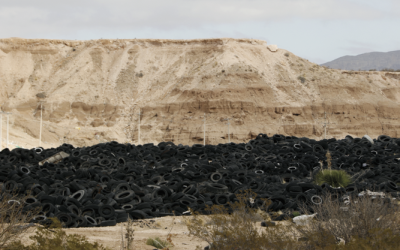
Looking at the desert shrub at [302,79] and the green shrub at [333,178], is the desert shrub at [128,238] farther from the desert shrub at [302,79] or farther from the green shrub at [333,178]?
the desert shrub at [302,79]

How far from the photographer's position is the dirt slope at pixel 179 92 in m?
54.8

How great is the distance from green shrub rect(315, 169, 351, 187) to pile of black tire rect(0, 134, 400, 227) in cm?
30

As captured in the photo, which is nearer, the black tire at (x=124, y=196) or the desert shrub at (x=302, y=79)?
the black tire at (x=124, y=196)

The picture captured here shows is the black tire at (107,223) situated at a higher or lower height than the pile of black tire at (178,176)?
lower

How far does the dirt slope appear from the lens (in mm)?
54812

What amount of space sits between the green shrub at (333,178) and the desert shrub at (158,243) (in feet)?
23.8

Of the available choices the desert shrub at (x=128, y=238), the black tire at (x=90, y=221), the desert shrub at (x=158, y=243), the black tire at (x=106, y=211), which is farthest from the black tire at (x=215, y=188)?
the desert shrub at (x=128, y=238)

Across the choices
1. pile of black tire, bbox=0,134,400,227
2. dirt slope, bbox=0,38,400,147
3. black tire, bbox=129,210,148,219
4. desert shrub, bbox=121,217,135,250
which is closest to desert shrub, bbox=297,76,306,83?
dirt slope, bbox=0,38,400,147

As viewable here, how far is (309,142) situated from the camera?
20438mm

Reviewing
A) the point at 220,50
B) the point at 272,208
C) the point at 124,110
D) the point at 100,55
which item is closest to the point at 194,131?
the point at 124,110

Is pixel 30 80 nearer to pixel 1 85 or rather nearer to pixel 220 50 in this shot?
pixel 1 85

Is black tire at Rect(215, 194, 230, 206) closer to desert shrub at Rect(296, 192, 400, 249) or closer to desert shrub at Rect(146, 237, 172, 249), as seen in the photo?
desert shrub at Rect(146, 237, 172, 249)

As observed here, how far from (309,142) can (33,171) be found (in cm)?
1344

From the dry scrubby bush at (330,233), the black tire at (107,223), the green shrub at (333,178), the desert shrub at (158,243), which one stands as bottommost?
the black tire at (107,223)
